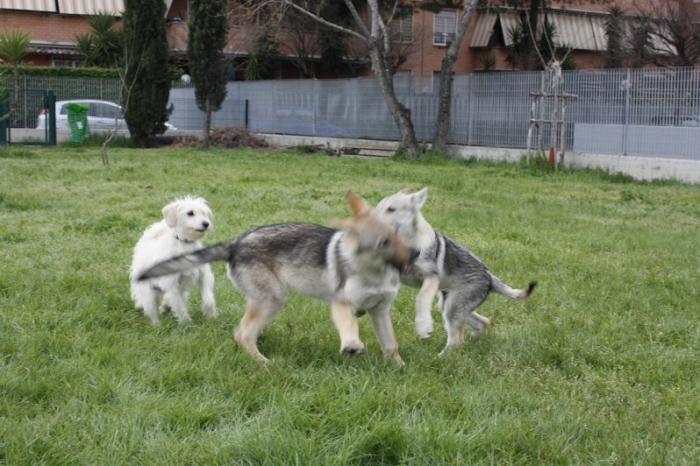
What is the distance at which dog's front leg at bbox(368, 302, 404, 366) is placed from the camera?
5.21m

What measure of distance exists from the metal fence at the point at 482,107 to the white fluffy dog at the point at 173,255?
14.0 m

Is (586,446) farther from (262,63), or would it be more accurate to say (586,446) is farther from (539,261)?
(262,63)

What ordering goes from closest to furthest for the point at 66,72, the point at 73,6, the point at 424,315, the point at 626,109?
the point at 424,315 → the point at 626,109 → the point at 66,72 → the point at 73,6

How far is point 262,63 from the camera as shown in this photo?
126 feet

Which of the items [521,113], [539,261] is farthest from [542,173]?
[539,261]

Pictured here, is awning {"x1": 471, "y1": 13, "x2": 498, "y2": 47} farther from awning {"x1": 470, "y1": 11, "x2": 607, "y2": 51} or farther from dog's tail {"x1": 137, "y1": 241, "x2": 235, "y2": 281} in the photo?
dog's tail {"x1": 137, "y1": 241, "x2": 235, "y2": 281}

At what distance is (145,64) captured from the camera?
27.5 metres

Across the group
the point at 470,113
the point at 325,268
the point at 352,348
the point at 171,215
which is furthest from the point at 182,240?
the point at 470,113

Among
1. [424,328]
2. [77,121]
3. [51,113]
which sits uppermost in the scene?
[51,113]

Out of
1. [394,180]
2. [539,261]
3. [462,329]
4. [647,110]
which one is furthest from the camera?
[647,110]

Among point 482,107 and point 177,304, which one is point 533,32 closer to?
point 482,107

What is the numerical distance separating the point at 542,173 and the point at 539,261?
35.2 ft

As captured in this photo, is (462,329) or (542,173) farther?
(542,173)

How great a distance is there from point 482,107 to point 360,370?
19.1m
